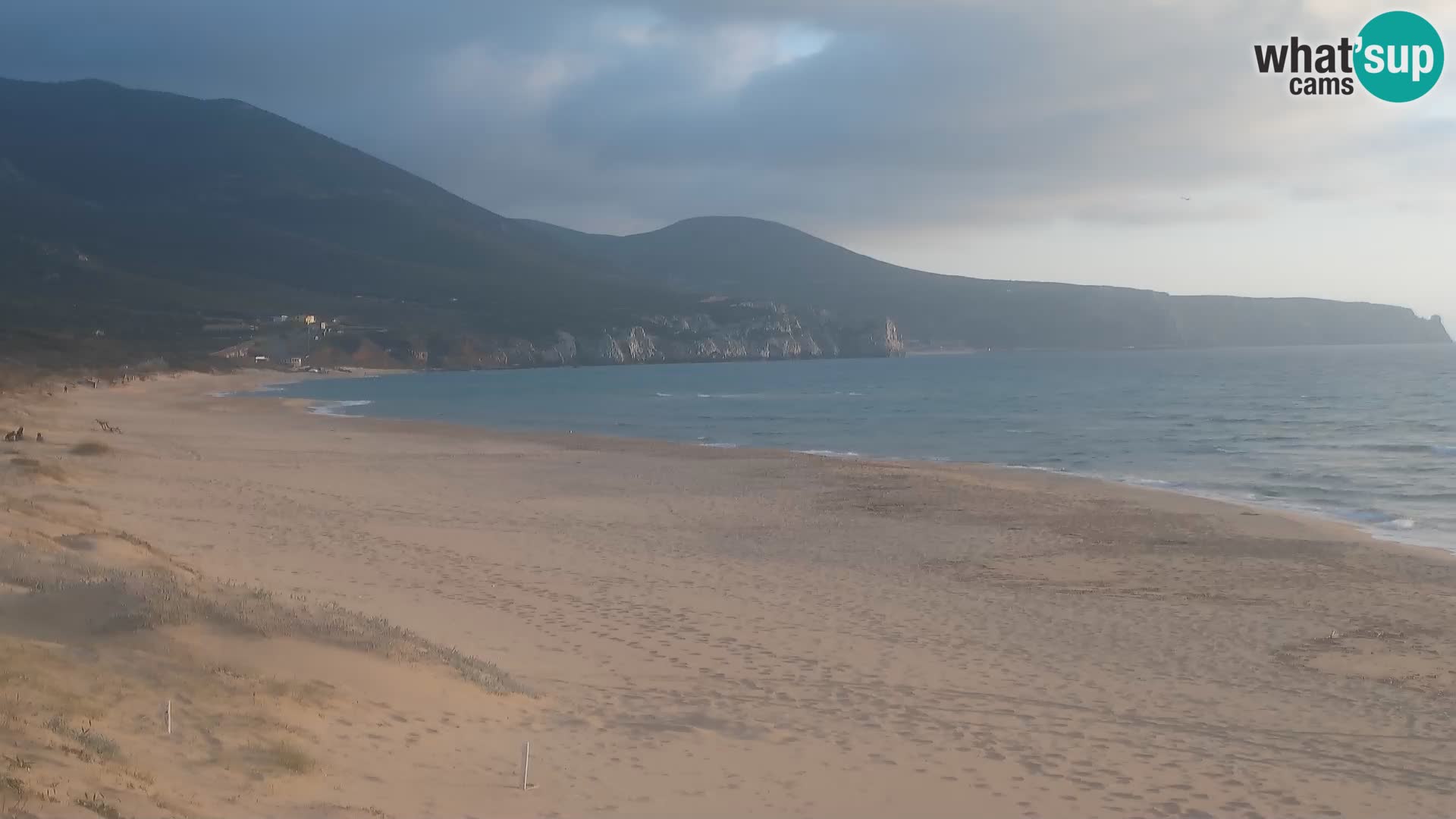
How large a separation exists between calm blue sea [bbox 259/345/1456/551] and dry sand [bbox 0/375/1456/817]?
7356 millimetres

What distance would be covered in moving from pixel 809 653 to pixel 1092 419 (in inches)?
1846

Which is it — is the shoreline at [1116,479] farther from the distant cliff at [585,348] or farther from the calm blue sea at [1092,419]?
the distant cliff at [585,348]

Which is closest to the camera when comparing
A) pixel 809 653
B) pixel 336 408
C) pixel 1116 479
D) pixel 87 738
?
pixel 87 738

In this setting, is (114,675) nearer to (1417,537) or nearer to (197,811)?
(197,811)

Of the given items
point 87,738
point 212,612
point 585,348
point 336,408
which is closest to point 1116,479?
point 212,612

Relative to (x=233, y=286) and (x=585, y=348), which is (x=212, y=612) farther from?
(x=233, y=286)

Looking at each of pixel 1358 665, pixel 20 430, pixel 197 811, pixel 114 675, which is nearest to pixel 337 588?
pixel 114 675

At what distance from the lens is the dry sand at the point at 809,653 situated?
7.46 meters

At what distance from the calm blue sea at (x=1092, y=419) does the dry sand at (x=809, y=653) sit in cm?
736

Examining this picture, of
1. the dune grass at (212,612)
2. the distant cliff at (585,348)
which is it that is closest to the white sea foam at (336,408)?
the dune grass at (212,612)

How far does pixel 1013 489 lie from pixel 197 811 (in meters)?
24.5

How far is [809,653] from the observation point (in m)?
11.5

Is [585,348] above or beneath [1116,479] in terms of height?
above

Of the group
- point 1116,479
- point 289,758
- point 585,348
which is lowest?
point 1116,479
